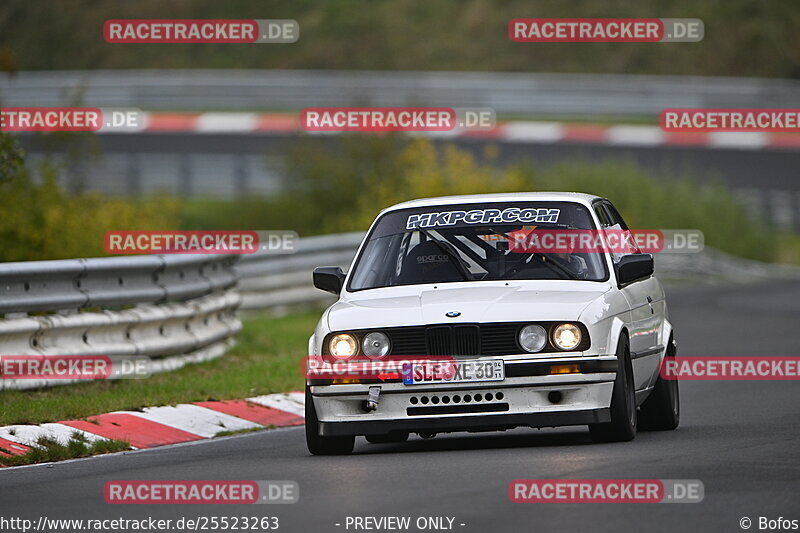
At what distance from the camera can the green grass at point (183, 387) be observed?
40.8ft

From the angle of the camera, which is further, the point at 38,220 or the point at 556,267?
the point at 38,220

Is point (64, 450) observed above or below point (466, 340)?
below

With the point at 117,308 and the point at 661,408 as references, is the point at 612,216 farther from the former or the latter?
the point at 117,308

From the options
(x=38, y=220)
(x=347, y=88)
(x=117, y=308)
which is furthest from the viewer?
(x=347, y=88)

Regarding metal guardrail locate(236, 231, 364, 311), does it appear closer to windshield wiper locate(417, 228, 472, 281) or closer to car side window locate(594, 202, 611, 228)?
car side window locate(594, 202, 611, 228)

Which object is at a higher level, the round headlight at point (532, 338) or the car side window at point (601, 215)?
the car side window at point (601, 215)

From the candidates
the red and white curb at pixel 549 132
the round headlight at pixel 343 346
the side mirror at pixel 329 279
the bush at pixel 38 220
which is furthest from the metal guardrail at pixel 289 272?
the red and white curb at pixel 549 132

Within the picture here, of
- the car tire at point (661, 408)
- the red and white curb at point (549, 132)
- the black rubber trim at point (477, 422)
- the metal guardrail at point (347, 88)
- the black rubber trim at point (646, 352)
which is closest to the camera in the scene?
the black rubber trim at point (477, 422)

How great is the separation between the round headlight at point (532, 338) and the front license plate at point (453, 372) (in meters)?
0.20

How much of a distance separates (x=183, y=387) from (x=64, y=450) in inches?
122

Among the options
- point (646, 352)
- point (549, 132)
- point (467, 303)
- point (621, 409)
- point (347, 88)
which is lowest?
point (621, 409)

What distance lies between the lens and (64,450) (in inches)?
435

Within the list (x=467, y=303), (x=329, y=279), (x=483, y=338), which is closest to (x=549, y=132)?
(x=329, y=279)

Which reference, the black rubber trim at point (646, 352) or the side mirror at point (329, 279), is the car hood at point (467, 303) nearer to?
the side mirror at point (329, 279)
